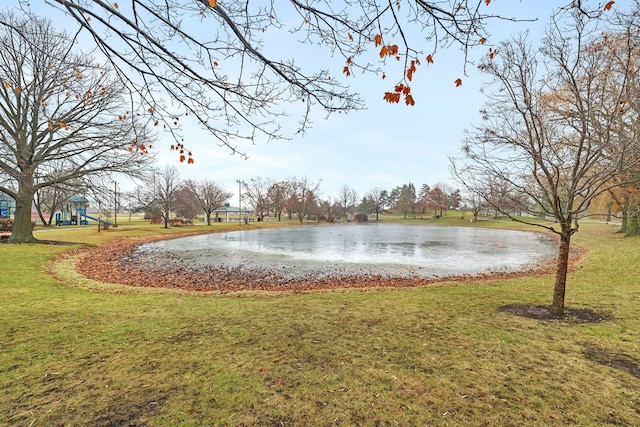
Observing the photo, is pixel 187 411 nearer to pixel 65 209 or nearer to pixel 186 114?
pixel 186 114

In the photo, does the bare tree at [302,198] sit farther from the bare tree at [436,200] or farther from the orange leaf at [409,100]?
the orange leaf at [409,100]

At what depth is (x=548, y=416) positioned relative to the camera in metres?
2.72

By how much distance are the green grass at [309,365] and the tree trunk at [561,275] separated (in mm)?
776

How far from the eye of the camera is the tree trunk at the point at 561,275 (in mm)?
5402

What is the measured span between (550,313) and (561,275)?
30.6 inches

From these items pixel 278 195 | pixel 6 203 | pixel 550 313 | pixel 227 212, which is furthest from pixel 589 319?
pixel 227 212

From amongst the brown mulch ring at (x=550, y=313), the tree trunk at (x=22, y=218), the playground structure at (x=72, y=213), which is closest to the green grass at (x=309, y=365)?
the brown mulch ring at (x=550, y=313)

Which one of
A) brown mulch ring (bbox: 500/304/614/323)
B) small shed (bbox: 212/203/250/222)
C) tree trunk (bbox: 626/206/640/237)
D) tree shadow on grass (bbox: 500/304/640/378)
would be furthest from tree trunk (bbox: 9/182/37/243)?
small shed (bbox: 212/203/250/222)

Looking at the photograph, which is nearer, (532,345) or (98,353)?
(98,353)

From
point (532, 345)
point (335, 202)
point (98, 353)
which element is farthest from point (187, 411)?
point (335, 202)

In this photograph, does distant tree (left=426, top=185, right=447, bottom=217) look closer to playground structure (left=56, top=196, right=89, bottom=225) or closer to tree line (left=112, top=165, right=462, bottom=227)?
tree line (left=112, top=165, right=462, bottom=227)

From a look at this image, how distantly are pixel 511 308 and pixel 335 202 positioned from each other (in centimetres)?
8939

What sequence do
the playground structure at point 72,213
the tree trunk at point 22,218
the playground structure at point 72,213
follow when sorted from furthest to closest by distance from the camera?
the playground structure at point 72,213
the playground structure at point 72,213
the tree trunk at point 22,218

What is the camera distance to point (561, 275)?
5.53m
